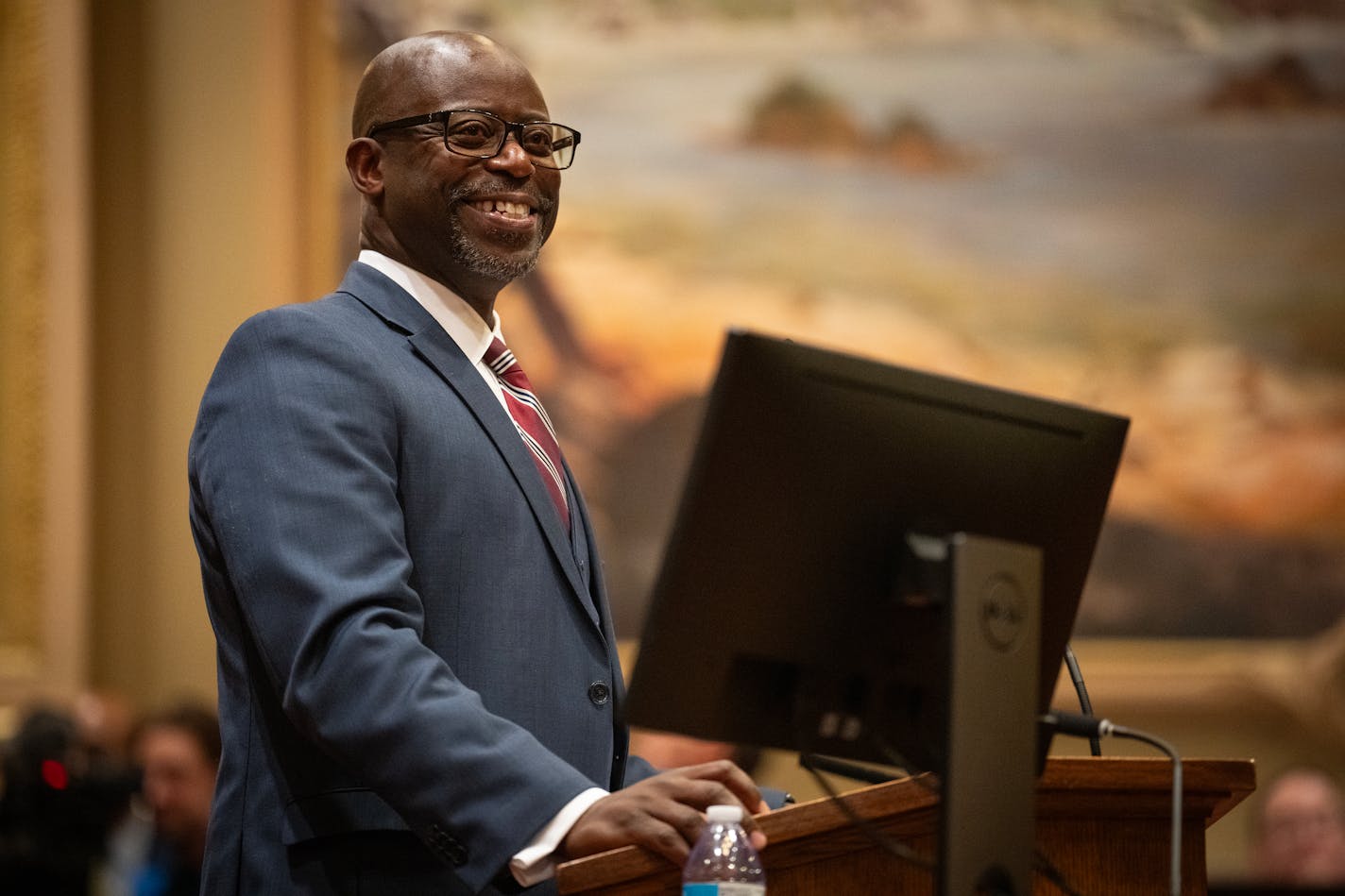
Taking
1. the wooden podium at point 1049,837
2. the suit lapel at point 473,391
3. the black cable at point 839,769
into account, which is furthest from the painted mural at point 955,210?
the wooden podium at point 1049,837

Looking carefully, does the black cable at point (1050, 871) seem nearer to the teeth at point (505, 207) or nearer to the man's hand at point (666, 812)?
the man's hand at point (666, 812)

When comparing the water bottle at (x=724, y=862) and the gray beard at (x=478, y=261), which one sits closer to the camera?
the water bottle at (x=724, y=862)

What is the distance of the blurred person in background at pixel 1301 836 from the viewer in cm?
564

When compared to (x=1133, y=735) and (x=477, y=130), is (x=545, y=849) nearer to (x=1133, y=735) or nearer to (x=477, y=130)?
(x=1133, y=735)

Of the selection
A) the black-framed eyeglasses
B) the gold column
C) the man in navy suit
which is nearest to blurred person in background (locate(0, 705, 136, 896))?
the gold column

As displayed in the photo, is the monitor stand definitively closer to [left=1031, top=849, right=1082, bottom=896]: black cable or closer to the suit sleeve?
[left=1031, top=849, right=1082, bottom=896]: black cable

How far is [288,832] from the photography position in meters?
2.05

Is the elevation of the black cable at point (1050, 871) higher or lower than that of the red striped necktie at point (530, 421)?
lower

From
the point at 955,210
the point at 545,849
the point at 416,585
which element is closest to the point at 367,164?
the point at 416,585

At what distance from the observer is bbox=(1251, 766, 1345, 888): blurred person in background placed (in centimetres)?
564

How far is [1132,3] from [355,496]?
520 centimetres

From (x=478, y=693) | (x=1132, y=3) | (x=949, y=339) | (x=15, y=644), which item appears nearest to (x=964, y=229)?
(x=949, y=339)

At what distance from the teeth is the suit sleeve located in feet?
1.27

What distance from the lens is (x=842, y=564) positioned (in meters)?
1.67
